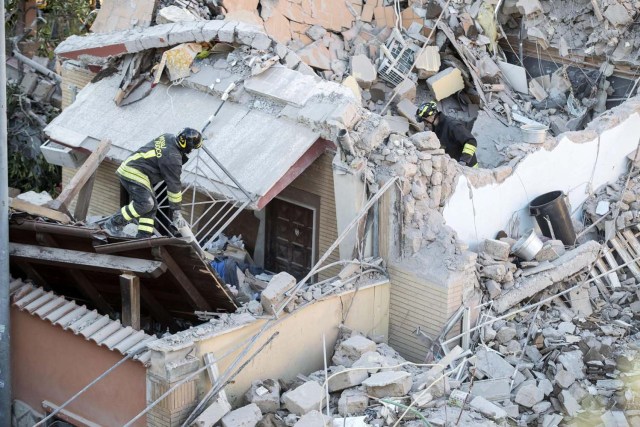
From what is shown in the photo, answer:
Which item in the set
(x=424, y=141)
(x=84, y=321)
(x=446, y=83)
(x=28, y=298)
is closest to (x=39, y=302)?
(x=28, y=298)

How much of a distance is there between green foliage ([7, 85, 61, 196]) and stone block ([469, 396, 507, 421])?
38.4ft

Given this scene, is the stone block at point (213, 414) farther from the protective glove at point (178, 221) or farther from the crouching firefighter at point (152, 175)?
the crouching firefighter at point (152, 175)

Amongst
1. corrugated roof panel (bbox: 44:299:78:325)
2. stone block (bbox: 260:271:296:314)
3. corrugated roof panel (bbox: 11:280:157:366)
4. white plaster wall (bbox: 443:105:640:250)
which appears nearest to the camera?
corrugated roof panel (bbox: 11:280:157:366)

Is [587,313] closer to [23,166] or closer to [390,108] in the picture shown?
[390,108]

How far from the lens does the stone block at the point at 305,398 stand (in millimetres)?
11289

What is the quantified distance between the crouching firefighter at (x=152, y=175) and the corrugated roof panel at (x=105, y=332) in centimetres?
152

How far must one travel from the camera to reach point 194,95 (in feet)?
49.8

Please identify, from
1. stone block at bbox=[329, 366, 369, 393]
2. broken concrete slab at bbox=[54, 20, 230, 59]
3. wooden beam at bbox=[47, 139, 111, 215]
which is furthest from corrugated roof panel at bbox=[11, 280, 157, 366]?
broken concrete slab at bbox=[54, 20, 230, 59]

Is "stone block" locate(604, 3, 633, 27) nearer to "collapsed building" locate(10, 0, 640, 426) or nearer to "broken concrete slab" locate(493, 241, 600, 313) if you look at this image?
"collapsed building" locate(10, 0, 640, 426)

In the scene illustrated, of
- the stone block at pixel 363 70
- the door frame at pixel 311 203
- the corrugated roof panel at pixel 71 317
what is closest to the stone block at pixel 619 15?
the stone block at pixel 363 70

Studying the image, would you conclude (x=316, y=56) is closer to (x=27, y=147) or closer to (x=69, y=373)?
(x=27, y=147)

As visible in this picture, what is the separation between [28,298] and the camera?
13.0 m

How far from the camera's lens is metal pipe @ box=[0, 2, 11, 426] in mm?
11984

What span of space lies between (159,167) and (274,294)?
2.47m
